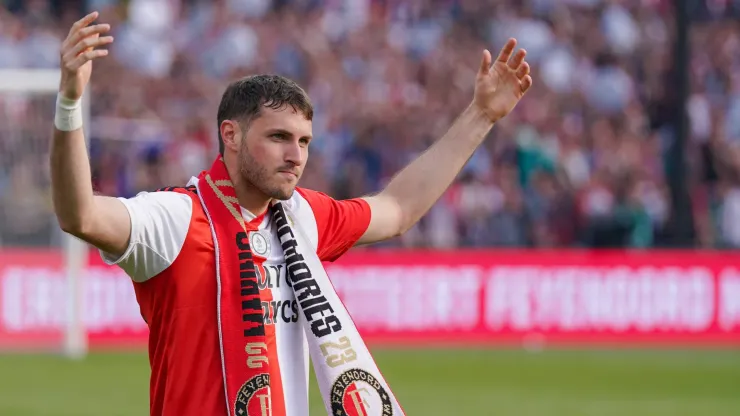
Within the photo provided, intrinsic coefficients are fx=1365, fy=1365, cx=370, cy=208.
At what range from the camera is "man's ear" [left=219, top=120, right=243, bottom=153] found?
4.84 meters

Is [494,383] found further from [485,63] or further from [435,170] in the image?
[485,63]

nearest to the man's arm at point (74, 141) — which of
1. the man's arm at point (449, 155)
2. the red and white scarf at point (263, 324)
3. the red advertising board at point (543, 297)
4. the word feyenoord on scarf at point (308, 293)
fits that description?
the red and white scarf at point (263, 324)

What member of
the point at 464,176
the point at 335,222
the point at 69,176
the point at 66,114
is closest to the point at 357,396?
the point at 335,222

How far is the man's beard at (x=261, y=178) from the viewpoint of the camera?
15.6ft

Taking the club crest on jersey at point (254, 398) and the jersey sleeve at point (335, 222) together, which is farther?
the jersey sleeve at point (335, 222)

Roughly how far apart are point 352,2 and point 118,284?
21.8 feet

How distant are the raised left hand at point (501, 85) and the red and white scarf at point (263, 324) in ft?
3.62

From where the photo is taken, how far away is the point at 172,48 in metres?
20.0

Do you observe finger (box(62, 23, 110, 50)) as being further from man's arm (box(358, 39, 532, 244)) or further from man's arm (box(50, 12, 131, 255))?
man's arm (box(358, 39, 532, 244))

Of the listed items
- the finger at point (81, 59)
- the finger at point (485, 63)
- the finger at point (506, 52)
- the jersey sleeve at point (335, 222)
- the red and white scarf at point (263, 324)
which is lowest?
the red and white scarf at point (263, 324)

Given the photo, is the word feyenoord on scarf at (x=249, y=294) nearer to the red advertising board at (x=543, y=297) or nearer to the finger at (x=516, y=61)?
the finger at (x=516, y=61)

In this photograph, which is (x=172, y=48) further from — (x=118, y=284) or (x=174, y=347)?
(x=174, y=347)

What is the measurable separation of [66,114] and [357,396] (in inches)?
57.1

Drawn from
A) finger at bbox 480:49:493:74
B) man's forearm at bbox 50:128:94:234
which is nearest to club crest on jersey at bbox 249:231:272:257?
man's forearm at bbox 50:128:94:234
